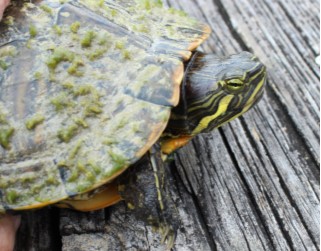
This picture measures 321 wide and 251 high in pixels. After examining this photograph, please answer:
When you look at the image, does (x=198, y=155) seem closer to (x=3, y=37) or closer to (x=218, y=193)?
(x=218, y=193)

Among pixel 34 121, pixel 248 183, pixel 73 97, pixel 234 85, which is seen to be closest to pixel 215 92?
pixel 234 85

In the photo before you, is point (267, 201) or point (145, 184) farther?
point (267, 201)

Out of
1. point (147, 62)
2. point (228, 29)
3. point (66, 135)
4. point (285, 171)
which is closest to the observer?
point (66, 135)

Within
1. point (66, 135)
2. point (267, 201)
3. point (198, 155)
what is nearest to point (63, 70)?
point (66, 135)

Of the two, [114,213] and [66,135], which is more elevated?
[66,135]

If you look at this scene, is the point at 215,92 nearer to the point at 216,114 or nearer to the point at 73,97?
the point at 216,114

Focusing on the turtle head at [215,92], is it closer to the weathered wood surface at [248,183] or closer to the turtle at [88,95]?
the turtle at [88,95]

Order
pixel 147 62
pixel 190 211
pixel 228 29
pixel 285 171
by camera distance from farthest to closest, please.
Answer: pixel 228 29 < pixel 285 171 < pixel 190 211 < pixel 147 62

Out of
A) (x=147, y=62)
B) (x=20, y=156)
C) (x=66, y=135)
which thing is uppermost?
(x=147, y=62)
